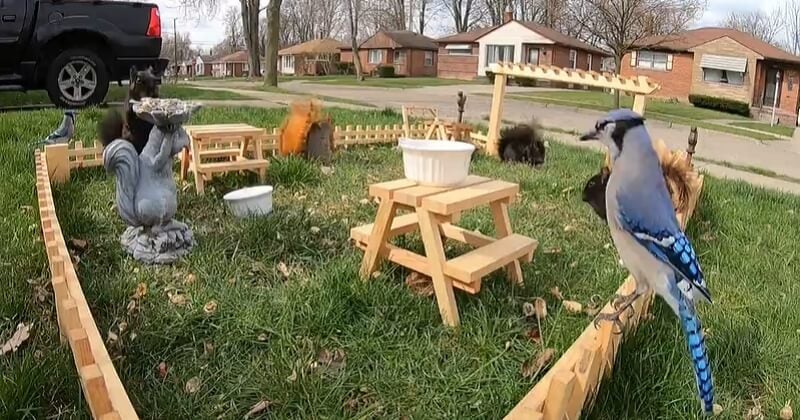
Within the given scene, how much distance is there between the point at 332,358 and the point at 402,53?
44254 millimetres

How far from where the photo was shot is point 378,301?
9.78 ft

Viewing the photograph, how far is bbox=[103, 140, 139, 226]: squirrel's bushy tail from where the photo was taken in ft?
10.5

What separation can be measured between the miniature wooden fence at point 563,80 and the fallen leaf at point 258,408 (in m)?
4.33

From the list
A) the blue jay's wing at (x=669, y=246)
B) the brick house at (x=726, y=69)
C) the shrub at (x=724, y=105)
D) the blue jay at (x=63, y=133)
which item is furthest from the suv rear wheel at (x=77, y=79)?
the shrub at (x=724, y=105)

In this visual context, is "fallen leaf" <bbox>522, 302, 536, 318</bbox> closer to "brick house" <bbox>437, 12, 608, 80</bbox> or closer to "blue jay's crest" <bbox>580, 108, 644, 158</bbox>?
"blue jay's crest" <bbox>580, 108, 644, 158</bbox>

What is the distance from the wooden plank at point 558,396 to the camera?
1490 mm

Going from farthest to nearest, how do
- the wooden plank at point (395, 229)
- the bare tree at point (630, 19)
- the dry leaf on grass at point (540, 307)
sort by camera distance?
the bare tree at point (630, 19)
the wooden plank at point (395, 229)
the dry leaf on grass at point (540, 307)

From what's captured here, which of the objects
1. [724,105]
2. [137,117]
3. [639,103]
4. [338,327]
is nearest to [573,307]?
[338,327]

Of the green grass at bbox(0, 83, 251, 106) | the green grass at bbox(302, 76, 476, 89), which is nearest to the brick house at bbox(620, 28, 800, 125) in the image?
the green grass at bbox(302, 76, 476, 89)

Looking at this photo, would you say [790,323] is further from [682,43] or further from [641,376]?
[682,43]

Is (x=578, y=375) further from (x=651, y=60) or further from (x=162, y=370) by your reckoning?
(x=651, y=60)

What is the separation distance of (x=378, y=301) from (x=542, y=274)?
1.00 m

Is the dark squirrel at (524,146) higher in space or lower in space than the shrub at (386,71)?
lower

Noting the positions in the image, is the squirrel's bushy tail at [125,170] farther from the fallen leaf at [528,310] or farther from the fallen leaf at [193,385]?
the fallen leaf at [528,310]
